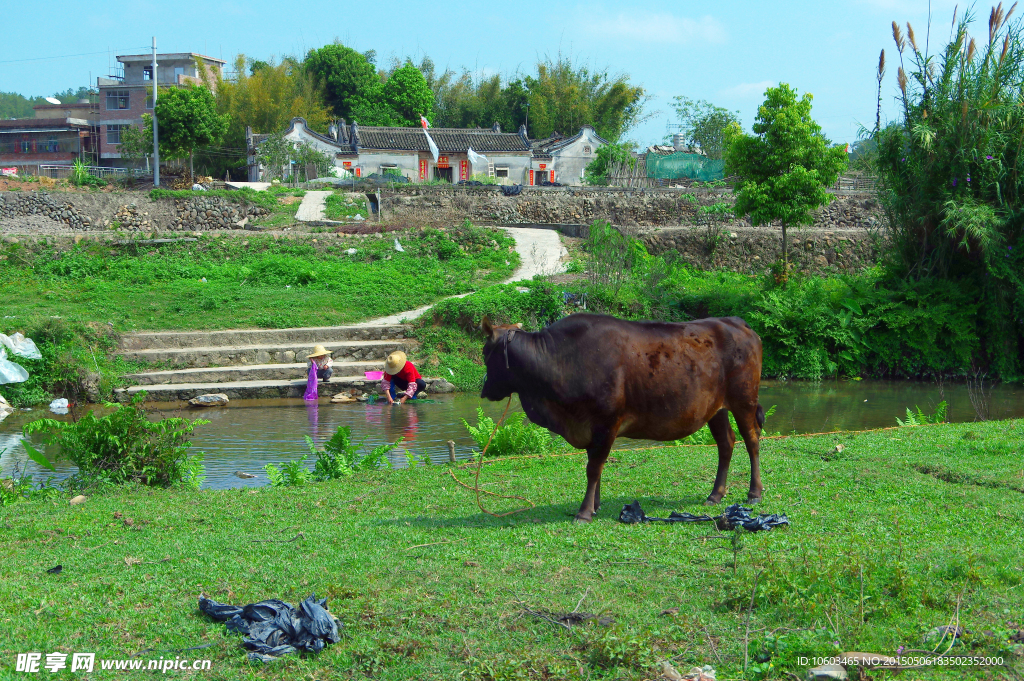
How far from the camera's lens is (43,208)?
30.8 meters

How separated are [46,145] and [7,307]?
45053 mm

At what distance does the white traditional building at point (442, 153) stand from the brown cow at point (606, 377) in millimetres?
36594

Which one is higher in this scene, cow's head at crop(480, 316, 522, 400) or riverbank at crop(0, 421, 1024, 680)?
cow's head at crop(480, 316, 522, 400)

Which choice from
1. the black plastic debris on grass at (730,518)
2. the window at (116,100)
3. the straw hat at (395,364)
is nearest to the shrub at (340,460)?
the black plastic debris on grass at (730,518)

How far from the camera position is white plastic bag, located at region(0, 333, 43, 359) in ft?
50.2

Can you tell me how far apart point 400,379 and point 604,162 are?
98.9 ft

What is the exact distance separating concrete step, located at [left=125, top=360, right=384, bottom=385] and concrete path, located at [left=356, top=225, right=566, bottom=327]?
74.9 inches

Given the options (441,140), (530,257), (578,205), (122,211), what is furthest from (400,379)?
(441,140)

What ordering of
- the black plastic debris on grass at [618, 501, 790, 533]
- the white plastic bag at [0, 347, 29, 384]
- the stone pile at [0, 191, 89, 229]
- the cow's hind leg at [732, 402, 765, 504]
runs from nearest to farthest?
the black plastic debris on grass at [618, 501, 790, 533] < the cow's hind leg at [732, 402, 765, 504] < the white plastic bag at [0, 347, 29, 384] < the stone pile at [0, 191, 89, 229]

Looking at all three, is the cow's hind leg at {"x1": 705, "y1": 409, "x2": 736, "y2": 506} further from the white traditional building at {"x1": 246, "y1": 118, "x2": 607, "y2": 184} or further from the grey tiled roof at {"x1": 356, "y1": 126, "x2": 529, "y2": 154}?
the grey tiled roof at {"x1": 356, "y1": 126, "x2": 529, "y2": 154}

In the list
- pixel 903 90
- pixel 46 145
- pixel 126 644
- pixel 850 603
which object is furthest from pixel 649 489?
pixel 46 145

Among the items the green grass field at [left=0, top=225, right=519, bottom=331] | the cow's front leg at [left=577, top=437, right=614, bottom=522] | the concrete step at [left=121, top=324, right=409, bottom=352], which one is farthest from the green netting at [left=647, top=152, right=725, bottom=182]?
the cow's front leg at [left=577, top=437, right=614, bottom=522]

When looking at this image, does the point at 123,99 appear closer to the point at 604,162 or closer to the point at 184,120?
the point at 184,120

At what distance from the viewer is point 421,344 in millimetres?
17969
